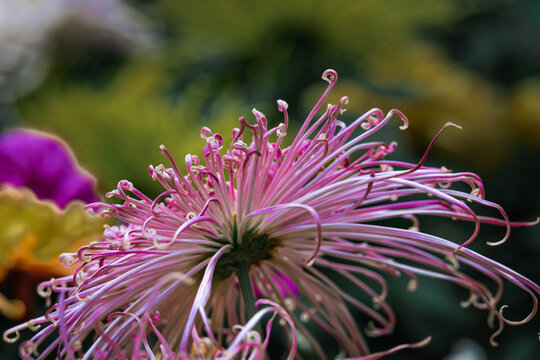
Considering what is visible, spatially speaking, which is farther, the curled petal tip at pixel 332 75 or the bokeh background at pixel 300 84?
the bokeh background at pixel 300 84

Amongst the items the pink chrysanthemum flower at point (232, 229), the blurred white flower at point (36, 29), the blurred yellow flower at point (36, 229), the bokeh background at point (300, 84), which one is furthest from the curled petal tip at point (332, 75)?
the blurred white flower at point (36, 29)

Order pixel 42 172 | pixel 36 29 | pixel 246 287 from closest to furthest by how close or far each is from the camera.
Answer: pixel 246 287, pixel 42 172, pixel 36 29

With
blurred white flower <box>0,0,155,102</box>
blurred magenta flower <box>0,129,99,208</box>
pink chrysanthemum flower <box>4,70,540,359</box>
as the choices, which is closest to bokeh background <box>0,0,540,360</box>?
blurred white flower <box>0,0,155,102</box>

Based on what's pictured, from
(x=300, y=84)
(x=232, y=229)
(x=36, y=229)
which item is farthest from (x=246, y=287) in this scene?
(x=300, y=84)

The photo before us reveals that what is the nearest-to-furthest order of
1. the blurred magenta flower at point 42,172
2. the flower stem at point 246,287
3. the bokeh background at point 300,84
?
the flower stem at point 246,287
the blurred magenta flower at point 42,172
the bokeh background at point 300,84

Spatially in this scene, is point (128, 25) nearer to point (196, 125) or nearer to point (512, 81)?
point (196, 125)

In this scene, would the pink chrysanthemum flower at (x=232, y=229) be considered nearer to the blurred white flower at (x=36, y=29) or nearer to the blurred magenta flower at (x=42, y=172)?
the blurred magenta flower at (x=42, y=172)

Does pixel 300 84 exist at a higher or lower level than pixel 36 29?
lower

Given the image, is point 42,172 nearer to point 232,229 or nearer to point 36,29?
point 232,229
